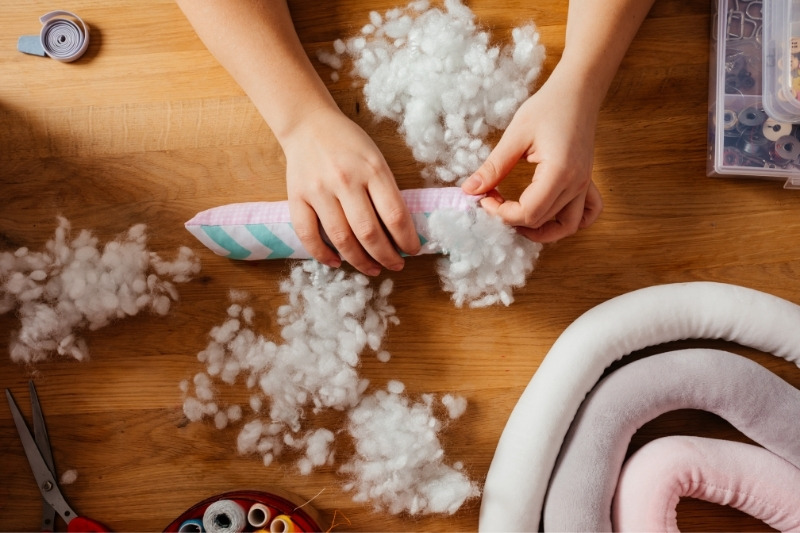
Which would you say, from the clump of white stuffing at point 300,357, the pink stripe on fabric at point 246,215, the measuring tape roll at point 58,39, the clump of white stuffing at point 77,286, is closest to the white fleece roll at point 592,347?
the clump of white stuffing at point 300,357

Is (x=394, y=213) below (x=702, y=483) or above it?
above

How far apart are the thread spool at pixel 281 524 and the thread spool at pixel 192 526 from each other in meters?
0.11

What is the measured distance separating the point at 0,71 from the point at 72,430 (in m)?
0.64

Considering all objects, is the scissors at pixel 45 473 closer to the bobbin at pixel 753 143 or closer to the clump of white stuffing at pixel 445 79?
the clump of white stuffing at pixel 445 79

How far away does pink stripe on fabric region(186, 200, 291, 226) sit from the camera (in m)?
0.96

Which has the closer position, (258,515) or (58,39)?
(258,515)

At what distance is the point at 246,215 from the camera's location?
38.0 inches

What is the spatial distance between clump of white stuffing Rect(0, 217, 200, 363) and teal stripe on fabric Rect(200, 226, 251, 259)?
92 millimetres

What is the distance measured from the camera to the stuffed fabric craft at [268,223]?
94 cm

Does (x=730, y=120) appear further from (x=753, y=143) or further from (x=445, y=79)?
(x=445, y=79)

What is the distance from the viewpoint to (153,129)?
1.06 meters

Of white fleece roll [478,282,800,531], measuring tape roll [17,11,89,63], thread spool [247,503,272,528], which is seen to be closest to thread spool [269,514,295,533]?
thread spool [247,503,272,528]

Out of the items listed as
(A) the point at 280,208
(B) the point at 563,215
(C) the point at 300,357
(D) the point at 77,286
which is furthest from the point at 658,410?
(D) the point at 77,286

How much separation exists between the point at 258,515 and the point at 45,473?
1.23 ft
